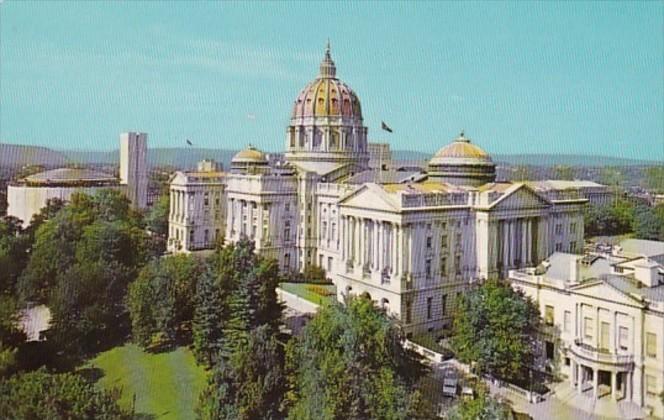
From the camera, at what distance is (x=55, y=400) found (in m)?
5.84

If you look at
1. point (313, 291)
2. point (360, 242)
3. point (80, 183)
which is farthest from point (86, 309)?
point (80, 183)

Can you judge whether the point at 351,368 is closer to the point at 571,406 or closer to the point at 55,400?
the point at 571,406

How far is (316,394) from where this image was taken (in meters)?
5.98

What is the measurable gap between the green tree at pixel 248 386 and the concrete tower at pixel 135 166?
32.7ft

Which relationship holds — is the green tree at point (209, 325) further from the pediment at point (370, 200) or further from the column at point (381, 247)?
the pediment at point (370, 200)

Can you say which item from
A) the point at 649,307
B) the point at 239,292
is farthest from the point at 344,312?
the point at 649,307

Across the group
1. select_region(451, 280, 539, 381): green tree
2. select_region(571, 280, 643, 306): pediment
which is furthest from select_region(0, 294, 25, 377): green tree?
select_region(571, 280, 643, 306): pediment

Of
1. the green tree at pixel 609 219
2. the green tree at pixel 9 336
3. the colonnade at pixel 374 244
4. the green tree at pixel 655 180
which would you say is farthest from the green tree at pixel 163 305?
the green tree at pixel 609 219

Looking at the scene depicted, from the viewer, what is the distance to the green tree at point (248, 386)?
623cm

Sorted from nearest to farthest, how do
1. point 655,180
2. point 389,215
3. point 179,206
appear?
point 389,215 < point 655,180 < point 179,206

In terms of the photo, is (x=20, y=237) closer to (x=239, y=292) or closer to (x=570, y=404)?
(x=239, y=292)

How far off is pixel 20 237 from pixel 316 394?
26.5 feet

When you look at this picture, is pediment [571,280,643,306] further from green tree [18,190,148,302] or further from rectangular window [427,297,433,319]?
green tree [18,190,148,302]

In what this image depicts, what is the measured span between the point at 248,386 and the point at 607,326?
11.3 ft
